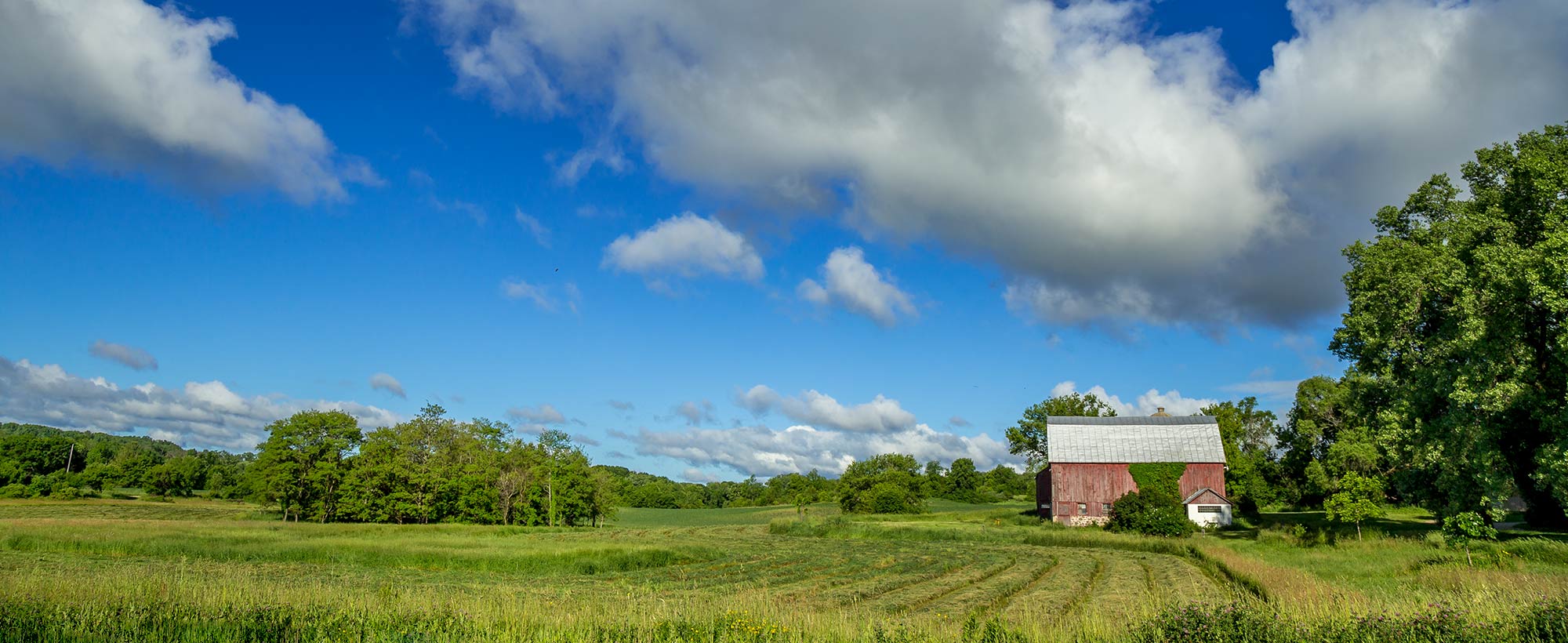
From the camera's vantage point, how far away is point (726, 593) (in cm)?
2225

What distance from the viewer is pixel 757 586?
24562mm

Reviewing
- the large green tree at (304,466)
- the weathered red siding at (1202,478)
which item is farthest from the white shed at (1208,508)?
the large green tree at (304,466)

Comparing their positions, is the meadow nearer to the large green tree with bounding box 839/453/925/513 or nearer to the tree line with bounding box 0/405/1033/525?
the tree line with bounding box 0/405/1033/525

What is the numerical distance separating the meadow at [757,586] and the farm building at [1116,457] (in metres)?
9.25

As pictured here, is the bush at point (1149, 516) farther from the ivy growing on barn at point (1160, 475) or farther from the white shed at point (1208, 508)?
the ivy growing on barn at point (1160, 475)

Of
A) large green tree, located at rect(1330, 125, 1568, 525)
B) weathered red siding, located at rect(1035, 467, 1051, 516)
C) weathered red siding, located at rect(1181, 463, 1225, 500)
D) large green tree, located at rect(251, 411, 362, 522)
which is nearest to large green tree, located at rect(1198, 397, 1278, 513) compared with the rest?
weathered red siding, located at rect(1181, 463, 1225, 500)

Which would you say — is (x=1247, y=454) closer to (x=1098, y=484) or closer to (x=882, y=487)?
(x=1098, y=484)

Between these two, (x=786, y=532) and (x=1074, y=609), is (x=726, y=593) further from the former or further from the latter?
(x=786, y=532)

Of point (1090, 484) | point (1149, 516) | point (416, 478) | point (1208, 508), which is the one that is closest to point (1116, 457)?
point (1090, 484)

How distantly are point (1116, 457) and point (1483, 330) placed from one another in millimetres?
35770

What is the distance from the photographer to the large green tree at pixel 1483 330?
2762 centimetres

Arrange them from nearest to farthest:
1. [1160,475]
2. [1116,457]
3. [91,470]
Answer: [1160,475]
[1116,457]
[91,470]

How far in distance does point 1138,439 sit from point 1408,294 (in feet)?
103

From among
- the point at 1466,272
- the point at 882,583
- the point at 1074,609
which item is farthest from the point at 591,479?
the point at 1466,272
